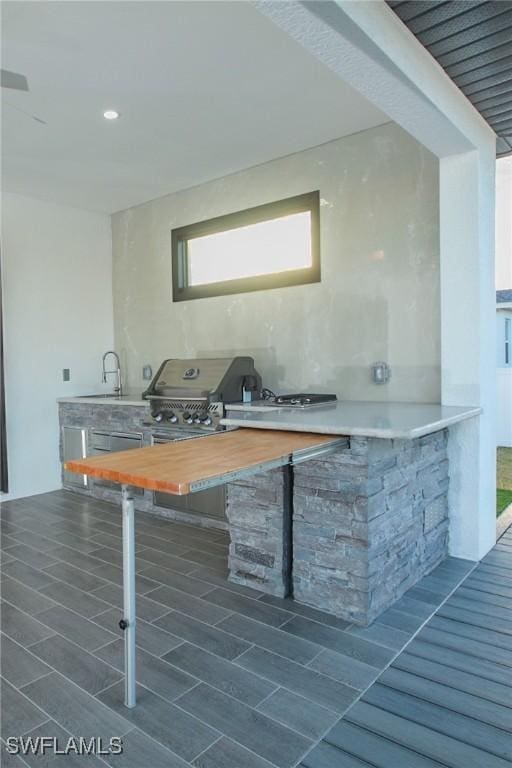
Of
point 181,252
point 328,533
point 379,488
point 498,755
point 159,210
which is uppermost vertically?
Result: point 159,210

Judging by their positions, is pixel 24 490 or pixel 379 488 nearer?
pixel 379 488

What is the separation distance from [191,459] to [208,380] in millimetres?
1796

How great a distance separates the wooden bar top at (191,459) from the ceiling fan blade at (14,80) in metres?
2.00

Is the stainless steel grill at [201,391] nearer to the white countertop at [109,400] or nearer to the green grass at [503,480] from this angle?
the white countertop at [109,400]

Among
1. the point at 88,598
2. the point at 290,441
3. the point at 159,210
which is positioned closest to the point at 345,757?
the point at 290,441

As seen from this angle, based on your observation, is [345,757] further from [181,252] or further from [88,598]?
[181,252]

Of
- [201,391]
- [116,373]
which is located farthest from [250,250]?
[116,373]

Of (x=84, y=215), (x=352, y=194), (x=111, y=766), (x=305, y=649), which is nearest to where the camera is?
(x=111, y=766)

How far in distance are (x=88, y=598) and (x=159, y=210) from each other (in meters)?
3.35

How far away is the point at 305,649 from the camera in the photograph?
1.94 metres

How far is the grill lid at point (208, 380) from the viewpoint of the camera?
3.34 metres

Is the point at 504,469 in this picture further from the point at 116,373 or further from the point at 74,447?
the point at 74,447

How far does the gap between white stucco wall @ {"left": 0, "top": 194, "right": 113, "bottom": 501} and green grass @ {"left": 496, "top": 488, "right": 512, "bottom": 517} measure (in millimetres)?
3686

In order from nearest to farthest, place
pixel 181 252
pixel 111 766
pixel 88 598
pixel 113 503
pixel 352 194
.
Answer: pixel 111 766 → pixel 88 598 → pixel 352 194 → pixel 113 503 → pixel 181 252
